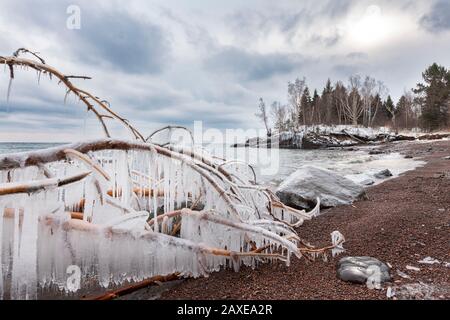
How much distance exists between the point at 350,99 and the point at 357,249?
68336 mm

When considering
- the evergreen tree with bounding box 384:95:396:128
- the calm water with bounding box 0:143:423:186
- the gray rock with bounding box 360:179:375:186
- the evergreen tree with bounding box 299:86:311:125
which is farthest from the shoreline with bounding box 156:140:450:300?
the evergreen tree with bounding box 384:95:396:128

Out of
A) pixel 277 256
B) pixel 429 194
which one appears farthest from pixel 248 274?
pixel 429 194

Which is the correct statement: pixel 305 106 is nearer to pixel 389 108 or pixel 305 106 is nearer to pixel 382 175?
pixel 389 108

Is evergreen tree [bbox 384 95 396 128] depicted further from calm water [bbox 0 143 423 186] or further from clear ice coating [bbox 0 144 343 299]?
clear ice coating [bbox 0 144 343 299]

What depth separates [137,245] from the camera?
75.2 inches

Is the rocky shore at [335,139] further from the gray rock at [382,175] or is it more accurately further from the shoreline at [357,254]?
the shoreline at [357,254]

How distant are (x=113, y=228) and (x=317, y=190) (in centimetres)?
382

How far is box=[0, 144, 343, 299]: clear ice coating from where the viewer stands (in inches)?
64.4

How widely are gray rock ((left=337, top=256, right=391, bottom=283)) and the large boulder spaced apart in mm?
2581

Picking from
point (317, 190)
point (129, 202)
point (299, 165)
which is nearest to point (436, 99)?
point (299, 165)

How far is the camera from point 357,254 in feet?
8.07

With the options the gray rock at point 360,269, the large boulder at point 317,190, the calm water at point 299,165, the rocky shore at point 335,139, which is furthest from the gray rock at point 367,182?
the rocky shore at point 335,139

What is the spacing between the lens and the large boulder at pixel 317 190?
4.71 m
